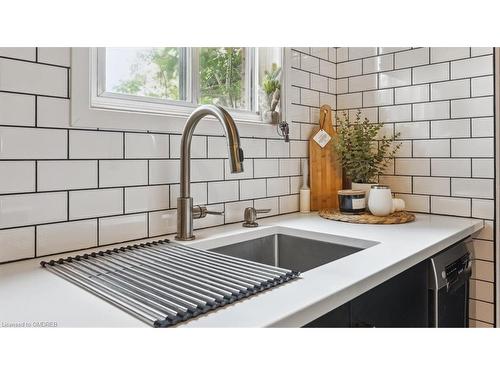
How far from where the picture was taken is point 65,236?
3.25 feet

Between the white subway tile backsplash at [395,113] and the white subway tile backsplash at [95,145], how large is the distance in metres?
1.22

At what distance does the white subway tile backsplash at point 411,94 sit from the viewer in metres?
1.63

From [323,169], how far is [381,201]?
35 centimetres

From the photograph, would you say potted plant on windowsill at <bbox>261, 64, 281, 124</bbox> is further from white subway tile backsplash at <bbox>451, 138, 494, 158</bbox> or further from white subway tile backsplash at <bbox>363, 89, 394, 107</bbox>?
white subway tile backsplash at <bbox>451, 138, 494, 158</bbox>

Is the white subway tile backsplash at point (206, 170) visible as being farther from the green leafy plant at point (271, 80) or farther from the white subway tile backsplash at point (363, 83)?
the white subway tile backsplash at point (363, 83)

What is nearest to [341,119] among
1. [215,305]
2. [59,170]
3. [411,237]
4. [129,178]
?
[411,237]

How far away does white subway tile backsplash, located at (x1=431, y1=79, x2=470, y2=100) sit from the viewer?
4.97 feet

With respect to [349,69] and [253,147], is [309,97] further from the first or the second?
[253,147]

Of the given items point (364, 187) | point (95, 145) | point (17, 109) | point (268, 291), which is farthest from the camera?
point (364, 187)

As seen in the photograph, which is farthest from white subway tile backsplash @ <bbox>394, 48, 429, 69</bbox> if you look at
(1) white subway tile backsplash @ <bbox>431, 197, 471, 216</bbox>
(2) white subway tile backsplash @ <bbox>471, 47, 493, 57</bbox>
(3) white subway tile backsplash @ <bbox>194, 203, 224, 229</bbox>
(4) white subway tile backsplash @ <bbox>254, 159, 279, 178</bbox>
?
(3) white subway tile backsplash @ <bbox>194, 203, 224, 229</bbox>

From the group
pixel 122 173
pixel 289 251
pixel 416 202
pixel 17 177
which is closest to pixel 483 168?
pixel 416 202

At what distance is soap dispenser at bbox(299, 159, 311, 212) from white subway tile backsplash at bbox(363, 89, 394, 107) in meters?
0.43
